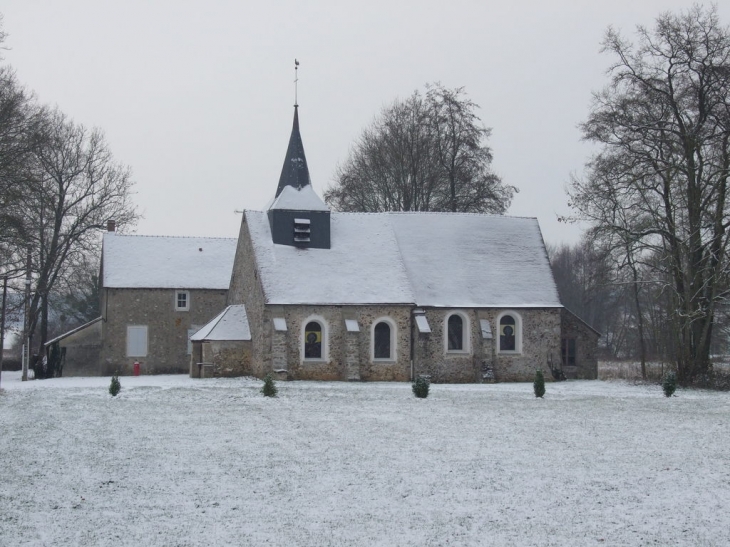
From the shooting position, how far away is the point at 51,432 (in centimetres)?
1795

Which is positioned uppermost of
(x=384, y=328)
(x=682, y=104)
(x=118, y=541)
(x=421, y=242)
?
(x=682, y=104)

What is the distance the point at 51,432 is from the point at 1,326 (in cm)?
1832

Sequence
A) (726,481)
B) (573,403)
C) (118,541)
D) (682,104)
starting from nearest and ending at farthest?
(118,541) → (726,481) → (573,403) → (682,104)

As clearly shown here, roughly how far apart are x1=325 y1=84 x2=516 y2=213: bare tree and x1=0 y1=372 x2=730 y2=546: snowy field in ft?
85.6

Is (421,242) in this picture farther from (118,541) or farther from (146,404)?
(118,541)

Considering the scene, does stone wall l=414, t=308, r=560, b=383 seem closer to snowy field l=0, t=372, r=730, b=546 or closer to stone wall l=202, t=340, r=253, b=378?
stone wall l=202, t=340, r=253, b=378

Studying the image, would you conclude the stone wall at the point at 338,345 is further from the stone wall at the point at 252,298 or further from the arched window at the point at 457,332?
the arched window at the point at 457,332

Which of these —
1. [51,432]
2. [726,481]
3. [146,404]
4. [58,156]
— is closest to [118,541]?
[51,432]

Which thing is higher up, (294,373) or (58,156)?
(58,156)

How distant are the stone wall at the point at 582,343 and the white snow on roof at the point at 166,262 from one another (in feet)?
53.8

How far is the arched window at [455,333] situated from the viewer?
3688cm

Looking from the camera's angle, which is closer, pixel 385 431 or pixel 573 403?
pixel 385 431

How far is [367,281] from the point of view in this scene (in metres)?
Answer: 36.2

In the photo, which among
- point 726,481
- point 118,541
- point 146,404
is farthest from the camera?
point 146,404
